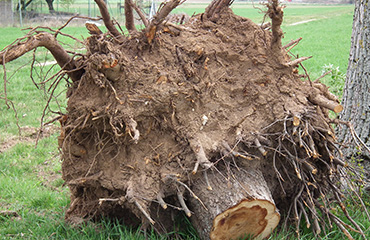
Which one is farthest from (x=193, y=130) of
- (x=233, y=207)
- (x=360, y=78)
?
(x=360, y=78)

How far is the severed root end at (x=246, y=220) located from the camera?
9.75 feet

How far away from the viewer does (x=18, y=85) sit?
856cm

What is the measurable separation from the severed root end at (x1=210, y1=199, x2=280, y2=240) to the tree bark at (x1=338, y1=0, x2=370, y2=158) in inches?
58.0

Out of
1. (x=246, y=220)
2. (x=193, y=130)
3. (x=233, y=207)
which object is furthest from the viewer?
(x=193, y=130)

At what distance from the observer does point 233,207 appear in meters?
2.94

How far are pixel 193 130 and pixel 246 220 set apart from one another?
827mm

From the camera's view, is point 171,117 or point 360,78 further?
point 360,78

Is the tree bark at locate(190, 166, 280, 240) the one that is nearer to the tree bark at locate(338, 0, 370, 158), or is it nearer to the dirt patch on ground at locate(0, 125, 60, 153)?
the tree bark at locate(338, 0, 370, 158)

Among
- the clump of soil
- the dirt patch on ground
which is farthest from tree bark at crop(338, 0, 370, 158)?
the dirt patch on ground

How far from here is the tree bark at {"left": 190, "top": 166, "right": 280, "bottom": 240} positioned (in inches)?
117

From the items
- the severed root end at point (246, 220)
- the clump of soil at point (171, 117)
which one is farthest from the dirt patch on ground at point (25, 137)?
the severed root end at point (246, 220)

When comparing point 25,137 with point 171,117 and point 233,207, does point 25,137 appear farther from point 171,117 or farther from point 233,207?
point 233,207

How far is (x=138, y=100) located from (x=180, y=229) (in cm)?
117

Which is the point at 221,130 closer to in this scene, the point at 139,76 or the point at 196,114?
the point at 196,114
